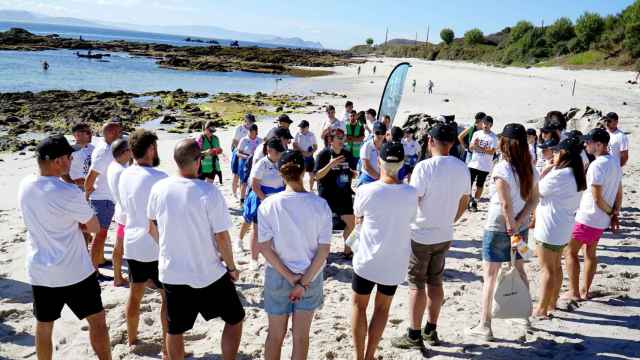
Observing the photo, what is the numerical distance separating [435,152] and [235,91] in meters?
32.9

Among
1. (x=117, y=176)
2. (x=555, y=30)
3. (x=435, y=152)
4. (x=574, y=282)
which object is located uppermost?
(x=555, y=30)

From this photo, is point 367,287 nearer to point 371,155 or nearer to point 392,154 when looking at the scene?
point 392,154

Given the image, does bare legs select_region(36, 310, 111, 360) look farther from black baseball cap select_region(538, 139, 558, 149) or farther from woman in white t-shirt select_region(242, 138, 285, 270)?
black baseball cap select_region(538, 139, 558, 149)

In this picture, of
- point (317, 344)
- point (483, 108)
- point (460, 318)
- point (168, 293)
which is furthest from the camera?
point (483, 108)

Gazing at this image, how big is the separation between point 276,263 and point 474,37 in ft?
346

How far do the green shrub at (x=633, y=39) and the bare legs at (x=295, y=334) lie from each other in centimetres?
4716

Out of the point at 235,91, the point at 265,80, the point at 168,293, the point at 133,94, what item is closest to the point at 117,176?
the point at 168,293

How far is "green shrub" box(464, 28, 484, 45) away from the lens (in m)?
98.9

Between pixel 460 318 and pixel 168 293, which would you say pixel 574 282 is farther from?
pixel 168 293

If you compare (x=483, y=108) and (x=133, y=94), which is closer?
(x=483, y=108)

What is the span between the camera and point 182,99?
95.7 ft

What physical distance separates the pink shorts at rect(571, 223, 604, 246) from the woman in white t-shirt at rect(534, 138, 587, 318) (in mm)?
571

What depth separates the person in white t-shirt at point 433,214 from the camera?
4.17 m

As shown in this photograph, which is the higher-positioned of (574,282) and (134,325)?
(574,282)
